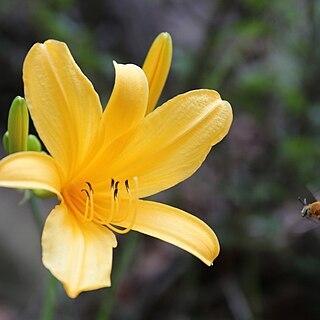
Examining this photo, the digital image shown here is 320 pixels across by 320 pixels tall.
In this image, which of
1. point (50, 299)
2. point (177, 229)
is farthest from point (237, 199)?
point (177, 229)

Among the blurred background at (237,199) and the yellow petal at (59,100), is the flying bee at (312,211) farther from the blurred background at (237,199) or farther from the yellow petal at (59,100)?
the blurred background at (237,199)

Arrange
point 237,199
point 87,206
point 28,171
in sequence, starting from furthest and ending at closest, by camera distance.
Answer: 1. point 237,199
2. point 87,206
3. point 28,171

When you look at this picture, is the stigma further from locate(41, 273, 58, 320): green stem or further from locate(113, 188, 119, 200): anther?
locate(41, 273, 58, 320): green stem

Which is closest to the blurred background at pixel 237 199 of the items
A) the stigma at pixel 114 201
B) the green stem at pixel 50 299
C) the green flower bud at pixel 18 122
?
the green stem at pixel 50 299

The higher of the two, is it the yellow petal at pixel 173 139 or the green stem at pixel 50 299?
the yellow petal at pixel 173 139

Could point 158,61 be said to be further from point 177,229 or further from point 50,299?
point 50,299

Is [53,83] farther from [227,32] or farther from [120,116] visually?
[227,32]

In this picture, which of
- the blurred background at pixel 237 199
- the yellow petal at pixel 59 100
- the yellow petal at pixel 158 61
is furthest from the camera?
the blurred background at pixel 237 199
